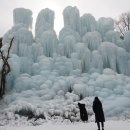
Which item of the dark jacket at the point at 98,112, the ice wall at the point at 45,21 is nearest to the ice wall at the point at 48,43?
the ice wall at the point at 45,21

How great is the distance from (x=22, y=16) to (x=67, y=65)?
26.9ft

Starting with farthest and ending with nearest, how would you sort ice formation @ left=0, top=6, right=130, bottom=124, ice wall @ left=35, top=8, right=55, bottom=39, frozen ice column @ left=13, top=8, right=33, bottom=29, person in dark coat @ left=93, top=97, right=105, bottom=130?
frozen ice column @ left=13, top=8, right=33, bottom=29 → ice wall @ left=35, top=8, right=55, bottom=39 → ice formation @ left=0, top=6, right=130, bottom=124 → person in dark coat @ left=93, top=97, right=105, bottom=130

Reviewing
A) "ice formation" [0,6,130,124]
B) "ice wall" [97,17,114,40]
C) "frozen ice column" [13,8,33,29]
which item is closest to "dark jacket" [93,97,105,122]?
"ice formation" [0,6,130,124]

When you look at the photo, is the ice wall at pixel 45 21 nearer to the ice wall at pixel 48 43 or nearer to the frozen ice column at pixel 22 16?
the frozen ice column at pixel 22 16

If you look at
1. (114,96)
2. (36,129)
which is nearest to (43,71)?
(114,96)

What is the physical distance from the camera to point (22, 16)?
38.7 metres

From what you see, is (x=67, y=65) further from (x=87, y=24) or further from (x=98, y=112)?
(x=98, y=112)

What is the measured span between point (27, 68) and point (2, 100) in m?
4.22

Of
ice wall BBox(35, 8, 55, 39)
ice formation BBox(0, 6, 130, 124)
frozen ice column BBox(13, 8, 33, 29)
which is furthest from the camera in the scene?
frozen ice column BBox(13, 8, 33, 29)

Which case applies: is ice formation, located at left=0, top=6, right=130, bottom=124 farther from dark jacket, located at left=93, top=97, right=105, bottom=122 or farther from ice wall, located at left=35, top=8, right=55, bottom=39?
dark jacket, located at left=93, top=97, right=105, bottom=122

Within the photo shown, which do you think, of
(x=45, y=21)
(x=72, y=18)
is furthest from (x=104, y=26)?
(x=45, y=21)

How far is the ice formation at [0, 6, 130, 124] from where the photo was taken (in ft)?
99.2

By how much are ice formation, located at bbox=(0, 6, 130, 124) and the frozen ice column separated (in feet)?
0.34

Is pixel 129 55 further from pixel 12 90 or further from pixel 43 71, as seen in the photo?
pixel 12 90
